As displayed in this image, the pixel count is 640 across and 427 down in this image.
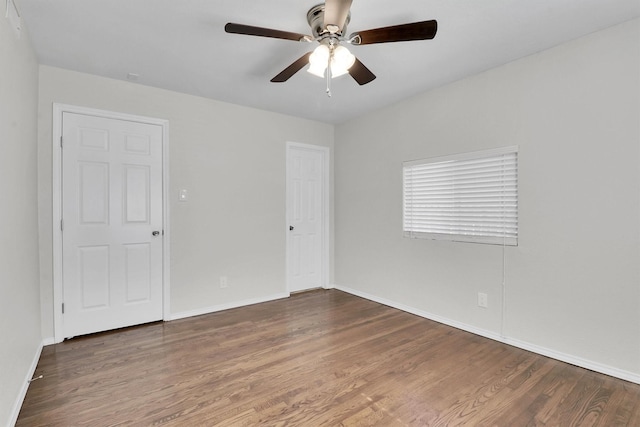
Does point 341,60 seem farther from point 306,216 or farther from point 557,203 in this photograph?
point 306,216

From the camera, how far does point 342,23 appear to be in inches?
64.6

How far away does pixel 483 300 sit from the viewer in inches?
111

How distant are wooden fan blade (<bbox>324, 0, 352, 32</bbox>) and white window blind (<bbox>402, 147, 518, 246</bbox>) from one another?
190cm

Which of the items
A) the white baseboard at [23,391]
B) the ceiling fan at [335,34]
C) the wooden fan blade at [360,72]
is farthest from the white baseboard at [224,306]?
the wooden fan blade at [360,72]

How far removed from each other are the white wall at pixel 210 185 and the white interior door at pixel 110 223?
128mm

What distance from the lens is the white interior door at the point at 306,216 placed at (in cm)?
421

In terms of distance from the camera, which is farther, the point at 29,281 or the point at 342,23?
the point at 29,281

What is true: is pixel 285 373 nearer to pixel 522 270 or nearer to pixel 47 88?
pixel 522 270

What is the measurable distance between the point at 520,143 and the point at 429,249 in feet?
4.28

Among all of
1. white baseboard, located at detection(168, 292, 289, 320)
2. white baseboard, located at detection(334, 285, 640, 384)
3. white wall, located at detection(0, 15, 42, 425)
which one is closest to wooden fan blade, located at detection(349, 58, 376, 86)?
white wall, located at detection(0, 15, 42, 425)

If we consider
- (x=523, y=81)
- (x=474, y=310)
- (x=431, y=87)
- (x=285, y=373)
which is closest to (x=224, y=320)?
(x=285, y=373)

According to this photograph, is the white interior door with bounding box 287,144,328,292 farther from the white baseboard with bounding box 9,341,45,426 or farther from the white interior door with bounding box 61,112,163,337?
the white baseboard with bounding box 9,341,45,426

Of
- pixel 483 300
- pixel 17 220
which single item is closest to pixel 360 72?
pixel 483 300

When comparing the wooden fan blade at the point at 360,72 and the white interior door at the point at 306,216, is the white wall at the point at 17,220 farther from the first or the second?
the white interior door at the point at 306,216
